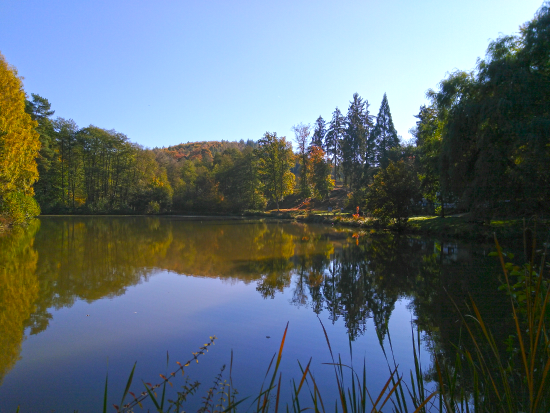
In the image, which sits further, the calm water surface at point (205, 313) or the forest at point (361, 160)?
the forest at point (361, 160)

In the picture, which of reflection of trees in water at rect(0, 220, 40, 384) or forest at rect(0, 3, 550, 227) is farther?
forest at rect(0, 3, 550, 227)

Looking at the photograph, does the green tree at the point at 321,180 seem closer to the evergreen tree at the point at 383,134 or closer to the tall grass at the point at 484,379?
the evergreen tree at the point at 383,134

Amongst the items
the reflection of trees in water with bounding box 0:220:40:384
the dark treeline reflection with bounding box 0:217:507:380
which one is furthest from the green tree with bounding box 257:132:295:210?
the reflection of trees in water with bounding box 0:220:40:384

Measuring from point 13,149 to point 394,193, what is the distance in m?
18.9

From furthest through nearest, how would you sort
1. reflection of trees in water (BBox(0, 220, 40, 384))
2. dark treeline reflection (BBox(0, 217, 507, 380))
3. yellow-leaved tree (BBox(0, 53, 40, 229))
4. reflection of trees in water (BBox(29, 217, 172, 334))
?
yellow-leaved tree (BBox(0, 53, 40, 229)) → reflection of trees in water (BBox(29, 217, 172, 334)) → dark treeline reflection (BBox(0, 217, 507, 380)) → reflection of trees in water (BBox(0, 220, 40, 384))

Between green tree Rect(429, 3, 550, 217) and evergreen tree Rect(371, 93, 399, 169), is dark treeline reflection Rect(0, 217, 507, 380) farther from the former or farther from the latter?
evergreen tree Rect(371, 93, 399, 169)

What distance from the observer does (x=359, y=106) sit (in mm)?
40812

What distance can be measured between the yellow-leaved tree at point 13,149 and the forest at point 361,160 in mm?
62

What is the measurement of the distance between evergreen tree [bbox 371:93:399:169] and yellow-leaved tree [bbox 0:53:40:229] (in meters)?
29.2

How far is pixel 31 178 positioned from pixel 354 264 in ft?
60.6

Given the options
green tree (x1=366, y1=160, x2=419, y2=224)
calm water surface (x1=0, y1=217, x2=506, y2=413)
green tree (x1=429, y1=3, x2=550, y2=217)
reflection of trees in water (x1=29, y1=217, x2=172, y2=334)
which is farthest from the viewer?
green tree (x1=366, y1=160, x2=419, y2=224)

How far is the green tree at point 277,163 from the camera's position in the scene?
130 feet

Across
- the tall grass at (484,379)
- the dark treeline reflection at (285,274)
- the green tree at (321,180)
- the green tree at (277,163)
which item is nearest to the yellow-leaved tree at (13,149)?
the dark treeline reflection at (285,274)

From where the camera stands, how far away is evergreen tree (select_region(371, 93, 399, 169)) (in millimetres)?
37156
